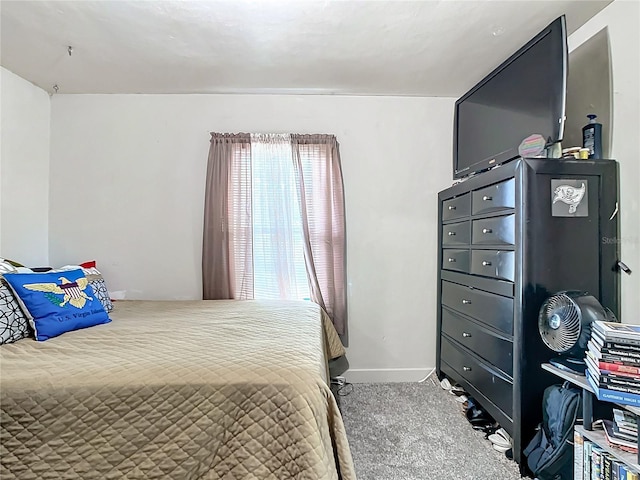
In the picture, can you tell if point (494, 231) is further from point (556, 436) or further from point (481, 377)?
point (556, 436)

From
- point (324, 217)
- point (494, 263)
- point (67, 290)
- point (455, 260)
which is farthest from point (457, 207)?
point (67, 290)

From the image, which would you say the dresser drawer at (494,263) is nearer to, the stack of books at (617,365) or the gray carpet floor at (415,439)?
the stack of books at (617,365)

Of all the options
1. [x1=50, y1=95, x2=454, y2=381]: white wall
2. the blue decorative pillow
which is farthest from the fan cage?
the blue decorative pillow

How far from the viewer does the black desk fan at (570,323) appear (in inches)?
61.3

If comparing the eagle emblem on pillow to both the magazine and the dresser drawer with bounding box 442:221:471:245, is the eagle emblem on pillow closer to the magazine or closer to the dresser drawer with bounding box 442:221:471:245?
the dresser drawer with bounding box 442:221:471:245

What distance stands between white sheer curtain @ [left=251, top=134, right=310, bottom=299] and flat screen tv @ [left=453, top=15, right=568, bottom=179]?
4.29 feet

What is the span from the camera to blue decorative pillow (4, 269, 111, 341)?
177 cm

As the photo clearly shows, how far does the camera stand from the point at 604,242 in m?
1.80

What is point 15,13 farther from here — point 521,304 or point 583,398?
point 583,398

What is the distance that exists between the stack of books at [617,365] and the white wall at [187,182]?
1.70 m

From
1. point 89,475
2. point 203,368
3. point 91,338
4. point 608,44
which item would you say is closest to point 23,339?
point 91,338

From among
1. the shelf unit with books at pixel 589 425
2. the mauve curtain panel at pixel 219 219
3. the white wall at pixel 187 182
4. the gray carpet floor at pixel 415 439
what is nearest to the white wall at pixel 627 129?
the shelf unit with books at pixel 589 425

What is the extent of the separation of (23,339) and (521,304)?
7.64 ft

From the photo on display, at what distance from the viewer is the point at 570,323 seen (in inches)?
62.4
